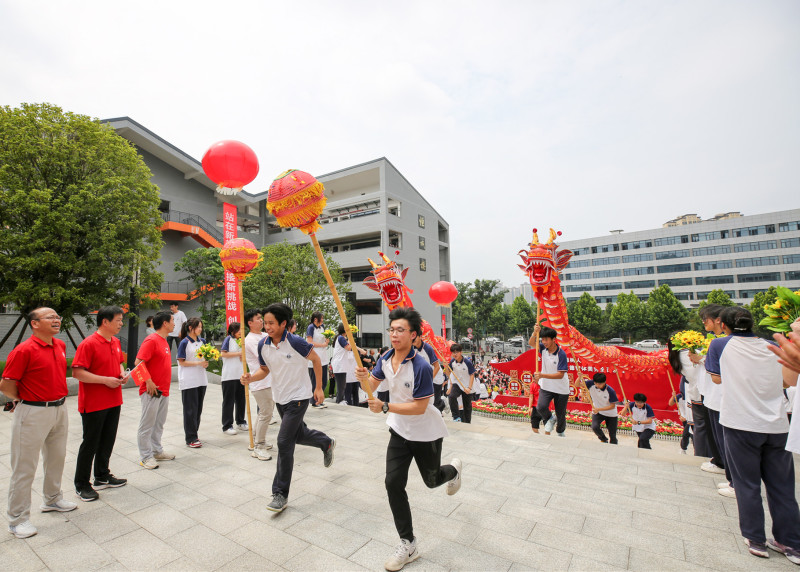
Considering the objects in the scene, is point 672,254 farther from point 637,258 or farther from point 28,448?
point 28,448

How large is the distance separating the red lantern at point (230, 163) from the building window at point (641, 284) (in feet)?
185

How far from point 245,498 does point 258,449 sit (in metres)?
1.19

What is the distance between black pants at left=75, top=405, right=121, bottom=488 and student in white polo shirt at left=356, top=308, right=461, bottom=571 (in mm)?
2664

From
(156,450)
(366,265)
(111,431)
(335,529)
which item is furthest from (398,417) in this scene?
(366,265)

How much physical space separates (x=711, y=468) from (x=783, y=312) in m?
2.32

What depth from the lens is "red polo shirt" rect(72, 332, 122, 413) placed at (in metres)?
3.44

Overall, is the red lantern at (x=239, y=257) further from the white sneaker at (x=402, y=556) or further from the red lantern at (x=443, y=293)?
the red lantern at (x=443, y=293)

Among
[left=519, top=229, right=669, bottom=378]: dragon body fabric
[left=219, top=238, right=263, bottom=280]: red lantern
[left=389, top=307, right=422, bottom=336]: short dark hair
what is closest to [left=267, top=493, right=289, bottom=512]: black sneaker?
[left=389, top=307, right=422, bottom=336]: short dark hair

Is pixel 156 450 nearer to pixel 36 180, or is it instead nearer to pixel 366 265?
pixel 36 180

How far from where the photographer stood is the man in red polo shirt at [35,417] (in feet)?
9.22

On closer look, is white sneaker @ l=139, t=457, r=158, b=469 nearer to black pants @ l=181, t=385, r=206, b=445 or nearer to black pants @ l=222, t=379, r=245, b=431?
black pants @ l=181, t=385, r=206, b=445

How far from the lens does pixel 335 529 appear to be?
2902 mm

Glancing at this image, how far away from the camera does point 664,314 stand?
1422 inches

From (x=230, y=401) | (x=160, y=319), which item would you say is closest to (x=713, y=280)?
(x=230, y=401)
